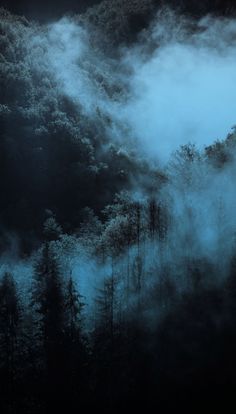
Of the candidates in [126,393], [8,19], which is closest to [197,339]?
[126,393]

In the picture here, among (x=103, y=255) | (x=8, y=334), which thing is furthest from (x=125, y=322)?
(x=8, y=334)

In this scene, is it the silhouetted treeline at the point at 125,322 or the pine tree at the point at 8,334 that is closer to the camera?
the pine tree at the point at 8,334

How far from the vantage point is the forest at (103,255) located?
35.8 meters

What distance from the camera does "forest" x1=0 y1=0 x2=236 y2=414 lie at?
35.8 m

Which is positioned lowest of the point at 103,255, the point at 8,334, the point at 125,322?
the point at 8,334

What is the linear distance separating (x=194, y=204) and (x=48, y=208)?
10.6 metres

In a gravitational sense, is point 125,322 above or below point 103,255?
below

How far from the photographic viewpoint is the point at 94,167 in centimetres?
4669

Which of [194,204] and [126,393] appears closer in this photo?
[126,393]

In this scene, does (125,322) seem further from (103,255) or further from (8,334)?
(8,334)

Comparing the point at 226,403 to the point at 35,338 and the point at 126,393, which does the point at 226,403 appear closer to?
Result: the point at 126,393

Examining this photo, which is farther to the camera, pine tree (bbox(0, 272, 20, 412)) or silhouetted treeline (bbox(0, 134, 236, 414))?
silhouetted treeline (bbox(0, 134, 236, 414))

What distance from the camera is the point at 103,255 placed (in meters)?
38.5

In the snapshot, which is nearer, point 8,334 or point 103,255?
point 8,334
